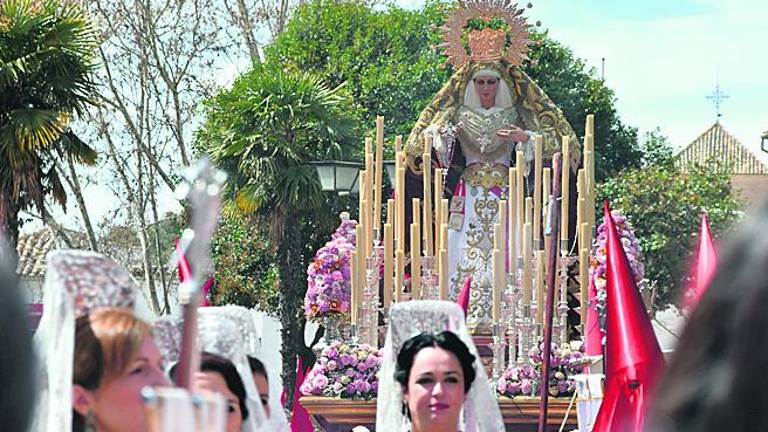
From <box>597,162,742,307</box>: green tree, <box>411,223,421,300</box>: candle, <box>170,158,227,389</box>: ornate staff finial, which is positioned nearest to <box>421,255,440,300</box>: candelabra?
<box>411,223,421,300</box>: candle

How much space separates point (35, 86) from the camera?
16.8 meters

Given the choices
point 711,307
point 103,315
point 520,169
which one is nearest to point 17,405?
point 711,307

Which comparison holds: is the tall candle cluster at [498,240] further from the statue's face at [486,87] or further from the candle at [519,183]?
the statue's face at [486,87]

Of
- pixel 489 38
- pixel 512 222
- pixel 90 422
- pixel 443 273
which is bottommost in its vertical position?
pixel 90 422

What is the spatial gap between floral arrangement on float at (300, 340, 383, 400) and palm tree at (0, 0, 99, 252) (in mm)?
5982

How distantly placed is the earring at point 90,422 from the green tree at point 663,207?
27.5 metres

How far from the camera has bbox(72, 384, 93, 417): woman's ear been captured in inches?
146

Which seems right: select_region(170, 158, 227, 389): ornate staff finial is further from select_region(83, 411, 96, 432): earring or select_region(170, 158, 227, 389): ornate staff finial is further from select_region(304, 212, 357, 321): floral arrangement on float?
select_region(304, 212, 357, 321): floral arrangement on float

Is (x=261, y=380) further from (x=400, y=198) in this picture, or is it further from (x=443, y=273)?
(x=400, y=198)

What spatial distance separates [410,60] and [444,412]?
25.7m

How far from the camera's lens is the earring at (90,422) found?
3662 millimetres

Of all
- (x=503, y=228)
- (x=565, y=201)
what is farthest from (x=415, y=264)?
(x=565, y=201)

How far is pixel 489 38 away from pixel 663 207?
20.0 metres

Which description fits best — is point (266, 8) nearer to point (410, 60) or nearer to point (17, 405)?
point (410, 60)
